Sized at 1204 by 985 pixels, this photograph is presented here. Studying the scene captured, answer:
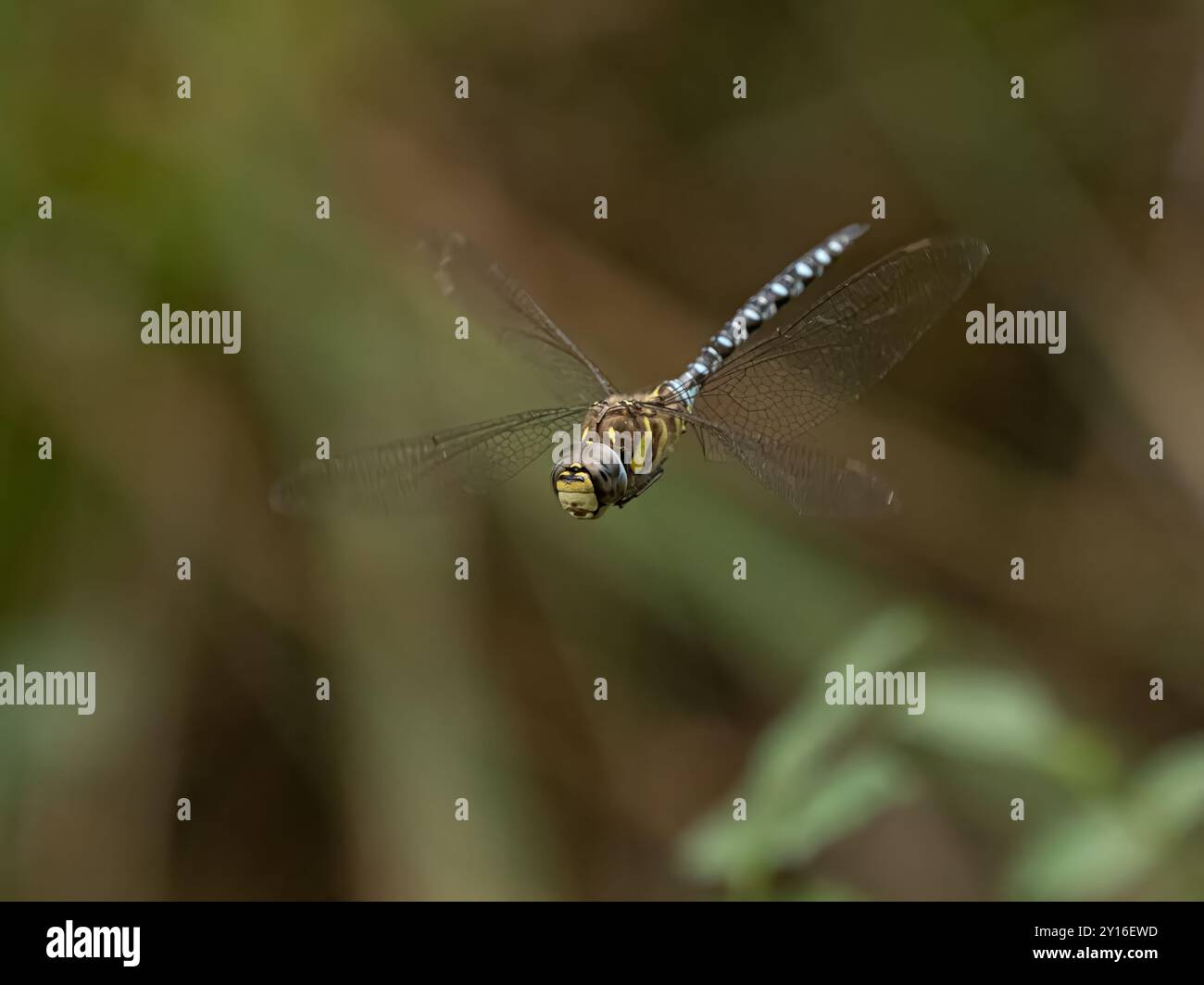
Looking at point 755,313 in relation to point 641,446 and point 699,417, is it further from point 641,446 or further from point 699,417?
point 641,446

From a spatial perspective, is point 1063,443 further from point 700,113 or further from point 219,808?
point 219,808

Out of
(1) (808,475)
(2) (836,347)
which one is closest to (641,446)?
(1) (808,475)

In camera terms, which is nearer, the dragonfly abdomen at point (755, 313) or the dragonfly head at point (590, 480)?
the dragonfly head at point (590, 480)

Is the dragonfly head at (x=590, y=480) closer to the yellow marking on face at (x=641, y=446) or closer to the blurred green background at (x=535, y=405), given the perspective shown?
the yellow marking on face at (x=641, y=446)

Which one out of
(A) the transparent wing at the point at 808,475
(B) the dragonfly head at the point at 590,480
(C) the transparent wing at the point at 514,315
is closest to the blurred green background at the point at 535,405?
(C) the transparent wing at the point at 514,315

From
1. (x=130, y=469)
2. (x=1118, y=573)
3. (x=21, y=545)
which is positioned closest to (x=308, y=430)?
(x=130, y=469)

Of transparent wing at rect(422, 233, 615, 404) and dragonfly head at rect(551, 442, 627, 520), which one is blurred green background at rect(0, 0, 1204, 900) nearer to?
transparent wing at rect(422, 233, 615, 404)

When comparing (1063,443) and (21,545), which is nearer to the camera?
(21,545)
